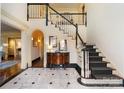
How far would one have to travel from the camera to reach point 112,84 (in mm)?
5656

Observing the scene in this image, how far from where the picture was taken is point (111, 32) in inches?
264

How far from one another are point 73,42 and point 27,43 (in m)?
2.77

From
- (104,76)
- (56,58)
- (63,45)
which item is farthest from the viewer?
(63,45)

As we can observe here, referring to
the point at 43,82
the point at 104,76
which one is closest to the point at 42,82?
the point at 43,82

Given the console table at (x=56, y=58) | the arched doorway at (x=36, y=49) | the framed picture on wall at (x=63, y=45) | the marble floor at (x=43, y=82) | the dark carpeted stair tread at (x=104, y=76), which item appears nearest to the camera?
the marble floor at (x=43, y=82)

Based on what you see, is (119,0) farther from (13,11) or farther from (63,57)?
(63,57)

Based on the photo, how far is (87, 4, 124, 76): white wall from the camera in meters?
5.80

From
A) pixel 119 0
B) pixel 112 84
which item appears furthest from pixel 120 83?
pixel 119 0

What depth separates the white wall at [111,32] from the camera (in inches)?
228

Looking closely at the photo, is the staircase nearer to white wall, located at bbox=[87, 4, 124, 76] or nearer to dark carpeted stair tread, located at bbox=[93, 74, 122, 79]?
dark carpeted stair tread, located at bbox=[93, 74, 122, 79]

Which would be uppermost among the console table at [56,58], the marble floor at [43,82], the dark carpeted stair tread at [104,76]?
→ the console table at [56,58]

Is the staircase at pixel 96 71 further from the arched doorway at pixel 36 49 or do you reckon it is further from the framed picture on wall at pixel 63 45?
the arched doorway at pixel 36 49

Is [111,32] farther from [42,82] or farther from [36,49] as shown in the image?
[36,49]

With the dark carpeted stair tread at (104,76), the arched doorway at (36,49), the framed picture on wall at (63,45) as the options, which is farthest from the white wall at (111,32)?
the arched doorway at (36,49)
